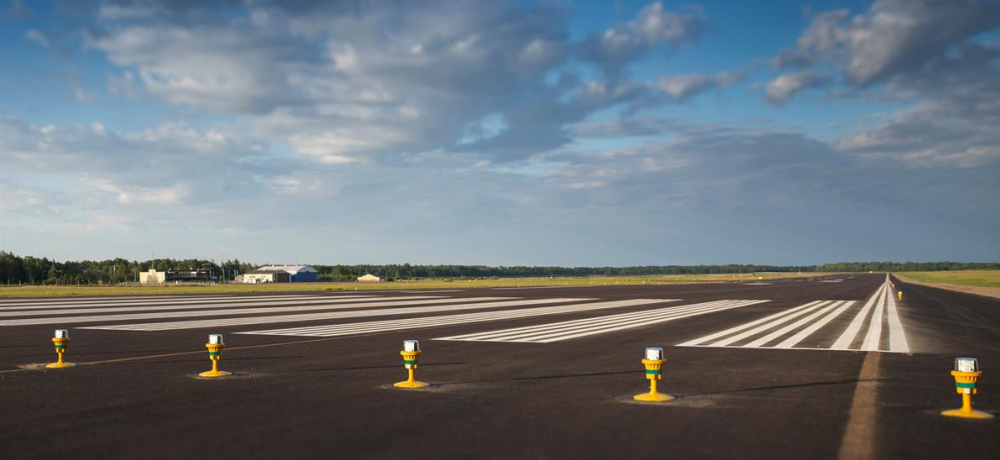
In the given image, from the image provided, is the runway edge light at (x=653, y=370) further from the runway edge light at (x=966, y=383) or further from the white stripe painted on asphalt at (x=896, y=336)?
the white stripe painted on asphalt at (x=896, y=336)

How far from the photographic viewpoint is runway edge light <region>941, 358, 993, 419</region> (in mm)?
9344

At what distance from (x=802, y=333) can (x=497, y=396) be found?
15.0 metres

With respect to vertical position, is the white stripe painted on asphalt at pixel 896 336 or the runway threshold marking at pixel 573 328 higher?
the runway threshold marking at pixel 573 328

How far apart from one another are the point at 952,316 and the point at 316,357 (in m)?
28.5

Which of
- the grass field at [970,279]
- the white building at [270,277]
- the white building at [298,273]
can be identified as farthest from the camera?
the white building at [298,273]

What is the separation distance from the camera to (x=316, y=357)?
53.1 feet

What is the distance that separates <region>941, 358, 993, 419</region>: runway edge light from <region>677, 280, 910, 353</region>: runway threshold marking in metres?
8.67

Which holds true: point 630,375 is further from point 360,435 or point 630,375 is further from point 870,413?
point 360,435

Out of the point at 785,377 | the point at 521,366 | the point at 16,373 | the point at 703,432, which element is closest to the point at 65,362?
the point at 16,373

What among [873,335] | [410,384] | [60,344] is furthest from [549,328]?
[60,344]

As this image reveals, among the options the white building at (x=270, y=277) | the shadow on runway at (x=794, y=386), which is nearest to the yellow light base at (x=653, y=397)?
the shadow on runway at (x=794, y=386)

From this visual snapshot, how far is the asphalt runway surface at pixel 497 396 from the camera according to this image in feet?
25.8

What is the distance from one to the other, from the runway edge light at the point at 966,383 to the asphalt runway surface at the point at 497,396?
0.37 metres

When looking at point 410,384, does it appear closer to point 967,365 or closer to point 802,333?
point 967,365
